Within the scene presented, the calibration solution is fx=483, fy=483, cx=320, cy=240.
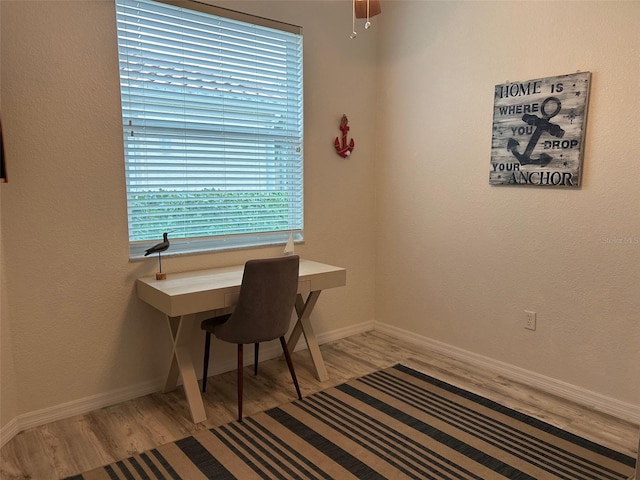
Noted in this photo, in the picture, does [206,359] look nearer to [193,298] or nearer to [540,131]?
[193,298]

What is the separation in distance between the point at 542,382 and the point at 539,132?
1492mm

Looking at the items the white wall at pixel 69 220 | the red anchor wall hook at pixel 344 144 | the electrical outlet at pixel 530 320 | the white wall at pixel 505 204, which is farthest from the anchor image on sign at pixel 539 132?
the white wall at pixel 69 220

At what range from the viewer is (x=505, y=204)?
9.92 ft

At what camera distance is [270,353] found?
338cm

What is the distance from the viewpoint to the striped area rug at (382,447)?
2.10 meters

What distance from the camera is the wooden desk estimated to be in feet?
7.97

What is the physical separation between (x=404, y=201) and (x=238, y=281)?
157cm

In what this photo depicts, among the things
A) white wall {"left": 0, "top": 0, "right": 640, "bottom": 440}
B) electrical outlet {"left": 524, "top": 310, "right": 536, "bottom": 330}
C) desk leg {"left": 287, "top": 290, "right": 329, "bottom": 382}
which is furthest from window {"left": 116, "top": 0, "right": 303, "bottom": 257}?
electrical outlet {"left": 524, "top": 310, "right": 536, "bottom": 330}

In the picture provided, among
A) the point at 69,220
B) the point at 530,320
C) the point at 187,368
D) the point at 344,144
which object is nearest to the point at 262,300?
the point at 187,368

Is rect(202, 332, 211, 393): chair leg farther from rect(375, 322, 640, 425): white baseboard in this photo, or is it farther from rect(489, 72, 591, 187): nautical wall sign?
rect(489, 72, 591, 187): nautical wall sign

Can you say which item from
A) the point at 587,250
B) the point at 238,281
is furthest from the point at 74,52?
the point at 587,250

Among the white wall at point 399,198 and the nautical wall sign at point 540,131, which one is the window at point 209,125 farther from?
the nautical wall sign at point 540,131

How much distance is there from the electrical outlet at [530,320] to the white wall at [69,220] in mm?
1901

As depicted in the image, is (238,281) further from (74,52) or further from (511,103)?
(511,103)
